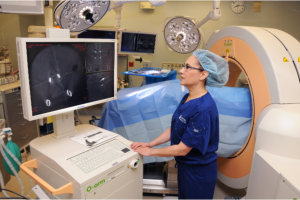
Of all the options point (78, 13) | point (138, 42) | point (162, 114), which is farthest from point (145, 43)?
point (78, 13)

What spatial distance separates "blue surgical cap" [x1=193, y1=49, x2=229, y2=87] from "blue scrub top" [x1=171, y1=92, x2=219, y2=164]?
13cm

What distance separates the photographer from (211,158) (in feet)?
4.77

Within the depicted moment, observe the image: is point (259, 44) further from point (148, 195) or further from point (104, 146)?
point (148, 195)

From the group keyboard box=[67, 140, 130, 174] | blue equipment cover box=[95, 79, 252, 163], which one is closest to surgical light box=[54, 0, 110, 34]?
blue equipment cover box=[95, 79, 252, 163]

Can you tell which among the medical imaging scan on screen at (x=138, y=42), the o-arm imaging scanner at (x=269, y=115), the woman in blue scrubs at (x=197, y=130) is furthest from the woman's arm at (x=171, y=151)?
the medical imaging scan on screen at (x=138, y=42)

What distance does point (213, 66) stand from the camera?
4.48 ft

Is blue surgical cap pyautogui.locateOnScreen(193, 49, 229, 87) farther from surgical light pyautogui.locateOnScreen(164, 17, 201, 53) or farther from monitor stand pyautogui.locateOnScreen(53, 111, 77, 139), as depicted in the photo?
surgical light pyautogui.locateOnScreen(164, 17, 201, 53)

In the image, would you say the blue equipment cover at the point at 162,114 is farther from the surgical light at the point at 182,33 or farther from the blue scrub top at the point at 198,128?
the surgical light at the point at 182,33

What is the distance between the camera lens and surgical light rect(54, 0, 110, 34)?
1460 millimetres

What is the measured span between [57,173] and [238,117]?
60.3 inches

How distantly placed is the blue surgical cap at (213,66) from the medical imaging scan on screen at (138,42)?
5.38 feet

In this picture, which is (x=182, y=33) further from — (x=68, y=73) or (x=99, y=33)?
(x=68, y=73)

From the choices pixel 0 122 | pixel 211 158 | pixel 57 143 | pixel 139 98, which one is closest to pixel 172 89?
pixel 139 98

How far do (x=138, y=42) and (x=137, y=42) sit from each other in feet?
0.05
